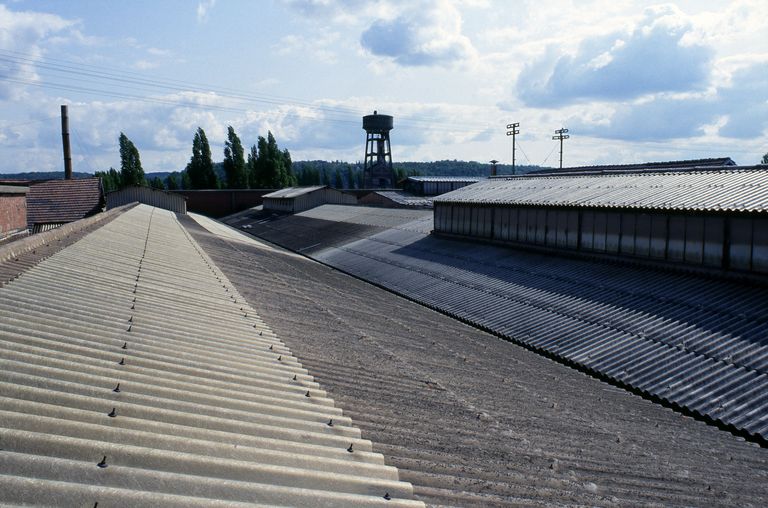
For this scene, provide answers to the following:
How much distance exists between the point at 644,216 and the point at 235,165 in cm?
9077

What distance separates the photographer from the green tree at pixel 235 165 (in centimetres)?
10400

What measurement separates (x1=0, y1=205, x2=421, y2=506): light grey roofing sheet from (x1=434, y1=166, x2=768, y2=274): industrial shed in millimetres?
14177

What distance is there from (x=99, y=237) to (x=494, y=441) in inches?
545

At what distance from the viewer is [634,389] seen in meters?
13.3

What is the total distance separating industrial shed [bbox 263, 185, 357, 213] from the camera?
234 ft

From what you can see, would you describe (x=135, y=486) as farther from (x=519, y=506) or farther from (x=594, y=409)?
(x=594, y=409)

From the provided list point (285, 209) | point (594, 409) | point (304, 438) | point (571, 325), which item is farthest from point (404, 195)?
point (304, 438)

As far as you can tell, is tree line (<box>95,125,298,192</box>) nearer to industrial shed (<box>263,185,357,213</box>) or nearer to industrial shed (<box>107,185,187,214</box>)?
industrial shed (<box>263,185,357,213</box>)

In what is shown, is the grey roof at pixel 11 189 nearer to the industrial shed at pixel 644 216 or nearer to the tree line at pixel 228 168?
the industrial shed at pixel 644 216

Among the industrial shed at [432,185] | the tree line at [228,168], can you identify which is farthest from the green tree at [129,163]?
the industrial shed at [432,185]

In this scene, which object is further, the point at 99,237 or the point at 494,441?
the point at 99,237

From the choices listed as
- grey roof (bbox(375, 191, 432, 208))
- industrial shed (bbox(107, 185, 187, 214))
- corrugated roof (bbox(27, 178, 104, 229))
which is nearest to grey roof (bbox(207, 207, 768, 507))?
corrugated roof (bbox(27, 178, 104, 229))

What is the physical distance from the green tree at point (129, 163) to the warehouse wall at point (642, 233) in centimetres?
8407

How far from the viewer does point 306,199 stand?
236 ft
